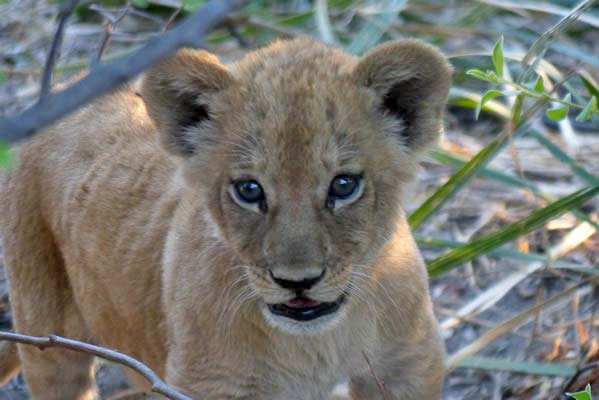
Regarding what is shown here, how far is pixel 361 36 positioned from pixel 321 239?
110 inches

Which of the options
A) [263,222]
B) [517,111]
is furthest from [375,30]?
[263,222]

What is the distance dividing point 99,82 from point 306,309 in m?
1.72

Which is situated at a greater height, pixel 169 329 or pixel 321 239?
pixel 321 239

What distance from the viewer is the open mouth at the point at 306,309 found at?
3.15 metres

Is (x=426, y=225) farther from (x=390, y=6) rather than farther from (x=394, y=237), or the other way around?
(x=394, y=237)

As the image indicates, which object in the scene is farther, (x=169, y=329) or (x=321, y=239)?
(x=169, y=329)

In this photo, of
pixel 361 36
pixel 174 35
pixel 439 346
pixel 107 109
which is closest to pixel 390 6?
pixel 361 36

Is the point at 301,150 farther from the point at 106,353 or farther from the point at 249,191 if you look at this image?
the point at 106,353

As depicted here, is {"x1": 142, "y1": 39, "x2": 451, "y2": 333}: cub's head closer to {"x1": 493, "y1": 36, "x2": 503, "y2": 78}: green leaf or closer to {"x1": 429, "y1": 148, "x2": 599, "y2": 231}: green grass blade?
{"x1": 493, "y1": 36, "x2": 503, "y2": 78}: green leaf

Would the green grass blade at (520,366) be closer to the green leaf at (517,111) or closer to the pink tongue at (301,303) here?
the green leaf at (517,111)

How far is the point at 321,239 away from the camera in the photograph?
9.82 feet

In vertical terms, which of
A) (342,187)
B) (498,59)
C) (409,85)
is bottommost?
(342,187)

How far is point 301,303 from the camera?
3.15m

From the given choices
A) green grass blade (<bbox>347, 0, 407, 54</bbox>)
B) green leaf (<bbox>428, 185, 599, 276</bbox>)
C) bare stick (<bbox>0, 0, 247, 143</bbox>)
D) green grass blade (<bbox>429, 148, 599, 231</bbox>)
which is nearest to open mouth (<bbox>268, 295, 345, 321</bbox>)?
green leaf (<bbox>428, 185, 599, 276</bbox>)
